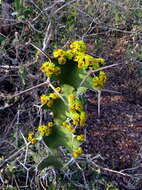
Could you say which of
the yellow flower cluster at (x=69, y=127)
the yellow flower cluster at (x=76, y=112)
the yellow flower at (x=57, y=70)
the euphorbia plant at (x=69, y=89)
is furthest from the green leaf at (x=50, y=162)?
the yellow flower at (x=57, y=70)

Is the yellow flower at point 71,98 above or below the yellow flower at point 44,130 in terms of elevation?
above

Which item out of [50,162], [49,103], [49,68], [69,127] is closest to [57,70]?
[49,68]

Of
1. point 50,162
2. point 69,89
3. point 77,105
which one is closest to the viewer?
point 77,105

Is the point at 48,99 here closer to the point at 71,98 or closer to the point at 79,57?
the point at 71,98

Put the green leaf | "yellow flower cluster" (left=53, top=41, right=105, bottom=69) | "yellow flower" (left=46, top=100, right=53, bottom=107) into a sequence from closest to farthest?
"yellow flower cluster" (left=53, top=41, right=105, bottom=69) < "yellow flower" (left=46, top=100, right=53, bottom=107) < the green leaf

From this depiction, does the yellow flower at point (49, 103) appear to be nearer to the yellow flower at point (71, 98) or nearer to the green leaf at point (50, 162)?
the yellow flower at point (71, 98)

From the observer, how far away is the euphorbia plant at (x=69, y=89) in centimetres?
161

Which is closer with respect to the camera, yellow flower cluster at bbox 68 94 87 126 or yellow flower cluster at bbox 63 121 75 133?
yellow flower cluster at bbox 68 94 87 126

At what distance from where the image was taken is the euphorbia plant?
1606 mm

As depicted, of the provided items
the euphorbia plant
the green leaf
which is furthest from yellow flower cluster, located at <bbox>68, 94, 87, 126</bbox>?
the green leaf

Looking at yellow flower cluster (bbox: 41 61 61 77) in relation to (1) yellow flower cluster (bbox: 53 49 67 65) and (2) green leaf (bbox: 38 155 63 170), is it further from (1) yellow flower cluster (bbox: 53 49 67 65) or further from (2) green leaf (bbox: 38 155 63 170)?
(2) green leaf (bbox: 38 155 63 170)

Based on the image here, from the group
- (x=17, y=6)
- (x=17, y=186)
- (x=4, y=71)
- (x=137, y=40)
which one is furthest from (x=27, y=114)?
(x=137, y=40)

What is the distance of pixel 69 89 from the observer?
1.71 metres

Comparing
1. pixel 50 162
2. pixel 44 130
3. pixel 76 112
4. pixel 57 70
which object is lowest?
pixel 50 162
